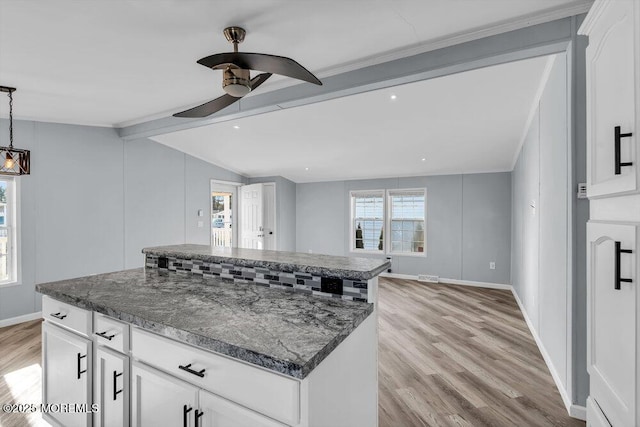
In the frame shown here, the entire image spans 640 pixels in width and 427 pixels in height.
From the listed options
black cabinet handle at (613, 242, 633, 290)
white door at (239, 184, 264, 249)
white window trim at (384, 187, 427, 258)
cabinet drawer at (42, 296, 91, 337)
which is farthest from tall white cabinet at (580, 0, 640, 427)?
white door at (239, 184, 264, 249)

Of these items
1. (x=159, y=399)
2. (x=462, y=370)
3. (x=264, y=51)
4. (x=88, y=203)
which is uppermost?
(x=264, y=51)

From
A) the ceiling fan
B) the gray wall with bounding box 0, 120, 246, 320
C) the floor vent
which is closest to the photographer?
the ceiling fan

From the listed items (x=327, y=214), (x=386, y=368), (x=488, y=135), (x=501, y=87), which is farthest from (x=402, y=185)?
(x=386, y=368)

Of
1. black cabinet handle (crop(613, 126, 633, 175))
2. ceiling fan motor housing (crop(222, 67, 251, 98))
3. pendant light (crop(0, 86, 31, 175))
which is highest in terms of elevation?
ceiling fan motor housing (crop(222, 67, 251, 98))

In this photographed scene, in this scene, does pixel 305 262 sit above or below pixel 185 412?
above

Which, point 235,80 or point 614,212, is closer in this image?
point 614,212

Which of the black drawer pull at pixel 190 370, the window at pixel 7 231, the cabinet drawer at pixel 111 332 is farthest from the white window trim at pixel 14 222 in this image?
the black drawer pull at pixel 190 370

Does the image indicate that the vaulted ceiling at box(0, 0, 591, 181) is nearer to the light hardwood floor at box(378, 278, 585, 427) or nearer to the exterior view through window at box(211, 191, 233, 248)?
the light hardwood floor at box(378, 278, 585, 427)

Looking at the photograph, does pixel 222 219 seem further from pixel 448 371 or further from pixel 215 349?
pixel 215 349

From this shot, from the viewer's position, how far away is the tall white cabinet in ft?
2.99

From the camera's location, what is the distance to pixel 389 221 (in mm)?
6750

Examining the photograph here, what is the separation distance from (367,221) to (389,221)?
0.51 meters

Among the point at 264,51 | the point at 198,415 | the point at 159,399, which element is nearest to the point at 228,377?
the point at 198,415

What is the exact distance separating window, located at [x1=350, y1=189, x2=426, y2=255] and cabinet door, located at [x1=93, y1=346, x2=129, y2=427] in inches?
224
